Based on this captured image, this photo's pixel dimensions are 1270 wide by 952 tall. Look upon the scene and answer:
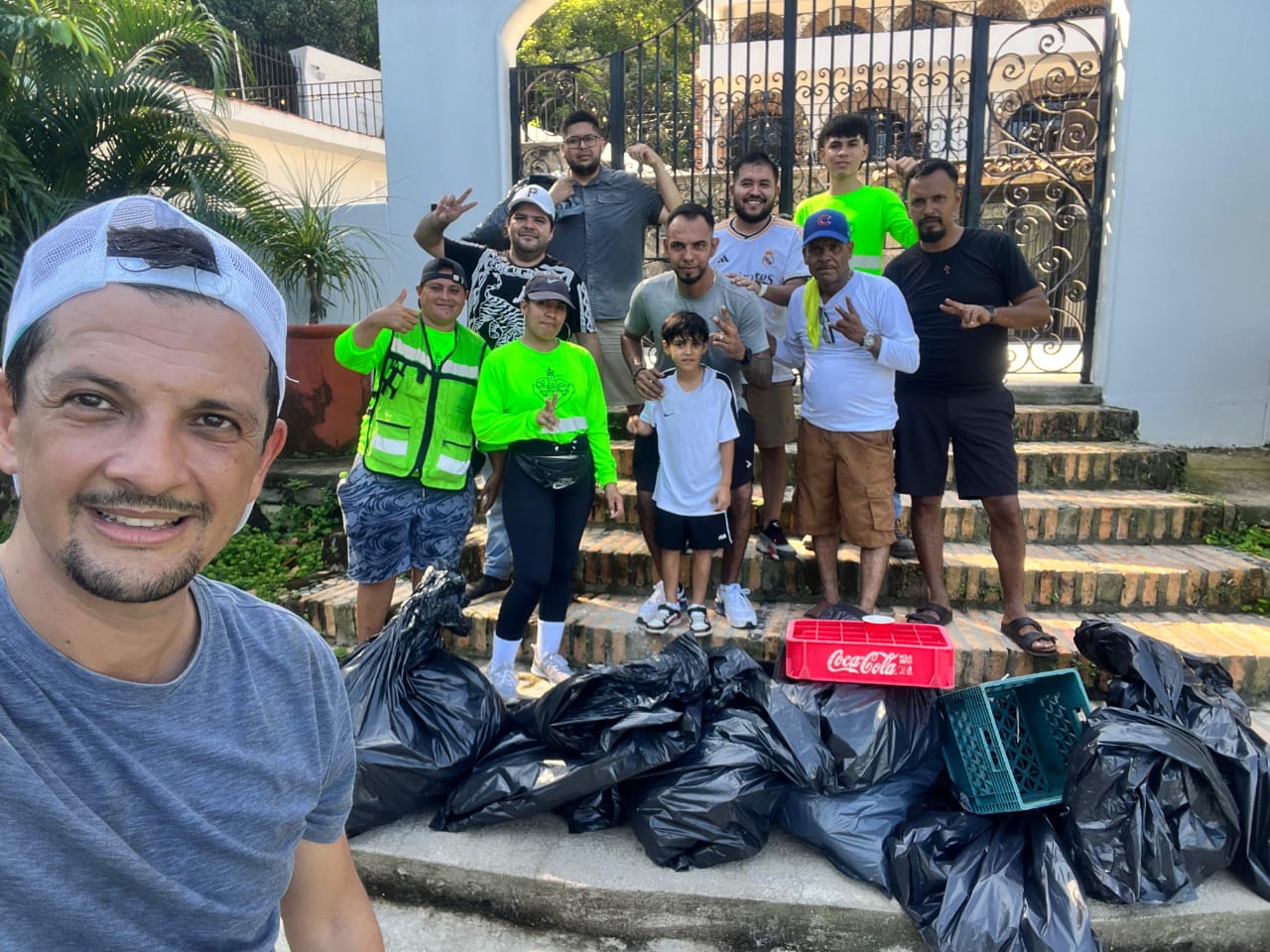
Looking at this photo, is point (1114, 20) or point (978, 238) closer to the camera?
point (978, 238)

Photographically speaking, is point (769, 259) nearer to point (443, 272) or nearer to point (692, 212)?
point (692, 212)

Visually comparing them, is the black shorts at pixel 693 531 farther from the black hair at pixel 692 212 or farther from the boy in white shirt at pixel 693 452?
the black hair at pixel 692 212

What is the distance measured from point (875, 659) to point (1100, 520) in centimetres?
242

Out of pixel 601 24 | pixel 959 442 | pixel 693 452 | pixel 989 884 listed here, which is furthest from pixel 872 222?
pixel 601 24

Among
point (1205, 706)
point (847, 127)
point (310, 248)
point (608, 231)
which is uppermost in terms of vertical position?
point (847, 127)

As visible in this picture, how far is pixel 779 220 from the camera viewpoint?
163 inches

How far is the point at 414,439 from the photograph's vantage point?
318 cm

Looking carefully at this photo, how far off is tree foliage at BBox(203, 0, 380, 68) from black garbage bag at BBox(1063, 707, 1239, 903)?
71.1 ft

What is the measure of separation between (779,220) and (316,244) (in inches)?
143

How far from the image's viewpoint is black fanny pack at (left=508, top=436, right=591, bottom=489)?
3166mm

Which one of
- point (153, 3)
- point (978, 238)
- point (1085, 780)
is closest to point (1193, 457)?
point (978, 238)

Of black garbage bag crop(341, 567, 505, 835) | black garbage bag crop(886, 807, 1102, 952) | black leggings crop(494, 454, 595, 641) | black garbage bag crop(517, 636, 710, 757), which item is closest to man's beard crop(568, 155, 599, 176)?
black leggings crop(494, 454, 595, 641)

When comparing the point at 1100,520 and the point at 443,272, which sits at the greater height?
the point at 443,272

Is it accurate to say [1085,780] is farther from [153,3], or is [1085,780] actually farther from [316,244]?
[153,3]
